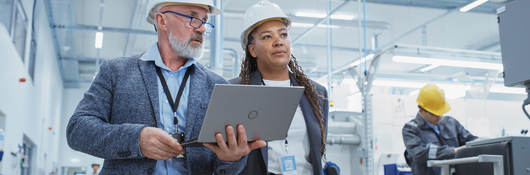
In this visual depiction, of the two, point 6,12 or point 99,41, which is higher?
point 99,41

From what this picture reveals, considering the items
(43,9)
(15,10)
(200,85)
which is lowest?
(200,85)

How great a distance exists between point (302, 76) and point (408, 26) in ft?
29.9

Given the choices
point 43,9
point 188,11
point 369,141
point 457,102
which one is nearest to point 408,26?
point 457,102

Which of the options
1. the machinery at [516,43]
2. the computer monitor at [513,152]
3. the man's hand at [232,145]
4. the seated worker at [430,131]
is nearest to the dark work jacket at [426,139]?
the seated worker at [430,131]

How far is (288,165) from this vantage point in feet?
6.70

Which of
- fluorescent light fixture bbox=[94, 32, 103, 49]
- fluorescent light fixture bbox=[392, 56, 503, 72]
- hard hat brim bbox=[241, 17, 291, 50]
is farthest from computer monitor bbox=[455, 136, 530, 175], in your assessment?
fluorescent light fixture bbox=[94, 32, 103, 49]

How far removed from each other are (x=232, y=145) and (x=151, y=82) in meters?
0.38

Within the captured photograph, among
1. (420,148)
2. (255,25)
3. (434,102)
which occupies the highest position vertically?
(255,25)

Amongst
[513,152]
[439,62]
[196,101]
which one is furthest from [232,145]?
[439,62]

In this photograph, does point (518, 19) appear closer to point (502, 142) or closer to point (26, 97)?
point (502, 142)

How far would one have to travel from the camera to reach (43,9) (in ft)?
30.8

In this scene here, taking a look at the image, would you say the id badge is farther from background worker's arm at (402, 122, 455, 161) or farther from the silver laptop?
background worker's arm at (402, 122, 455, 161)

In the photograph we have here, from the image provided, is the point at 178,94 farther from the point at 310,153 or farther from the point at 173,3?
the point at 310,153

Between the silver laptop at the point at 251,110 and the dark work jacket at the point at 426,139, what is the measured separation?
2.73 m
